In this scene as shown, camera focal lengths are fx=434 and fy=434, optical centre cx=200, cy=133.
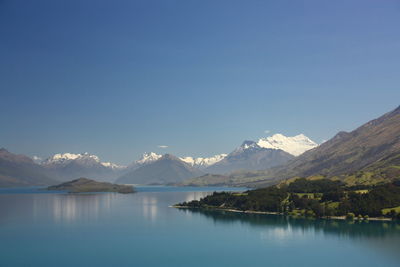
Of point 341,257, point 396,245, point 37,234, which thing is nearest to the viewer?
point 341,257

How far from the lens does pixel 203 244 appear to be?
A: 14812cm

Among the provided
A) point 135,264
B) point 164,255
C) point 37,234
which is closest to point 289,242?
point 164,255

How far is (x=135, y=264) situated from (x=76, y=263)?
52.5ft

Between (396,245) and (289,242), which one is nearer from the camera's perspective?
(396,245)

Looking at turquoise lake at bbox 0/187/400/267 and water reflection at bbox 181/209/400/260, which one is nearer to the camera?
turquoise lake at bbox 0/187/400/267

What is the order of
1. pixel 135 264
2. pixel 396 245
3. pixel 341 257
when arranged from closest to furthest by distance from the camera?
pixel 135 264 < pixel 341 257 < pixel 396 245

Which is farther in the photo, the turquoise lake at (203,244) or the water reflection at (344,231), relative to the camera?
the water reflection at (344,231)

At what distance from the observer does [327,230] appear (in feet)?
577

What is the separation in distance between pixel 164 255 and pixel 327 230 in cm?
7787

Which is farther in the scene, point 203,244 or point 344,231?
point 344,231

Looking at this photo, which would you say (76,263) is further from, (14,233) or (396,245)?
(396,245)

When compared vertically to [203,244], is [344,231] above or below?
above

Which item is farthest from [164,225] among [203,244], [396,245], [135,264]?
[396,245]

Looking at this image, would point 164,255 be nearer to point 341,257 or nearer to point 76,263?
point 76,263
